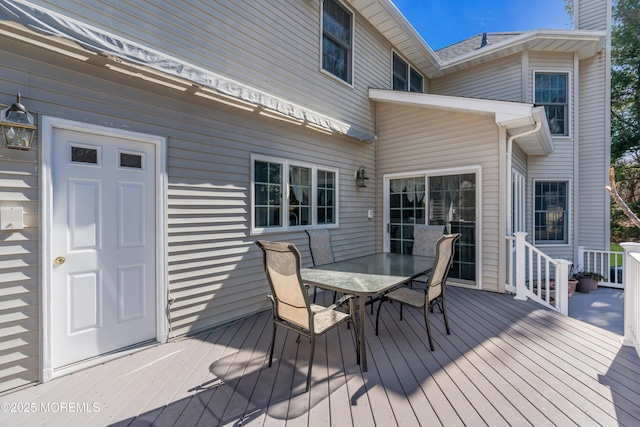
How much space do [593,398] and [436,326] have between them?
1.48 m

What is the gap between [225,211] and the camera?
12.2 feet

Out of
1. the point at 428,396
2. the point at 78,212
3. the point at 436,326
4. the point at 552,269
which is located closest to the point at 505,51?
the point at 552,269

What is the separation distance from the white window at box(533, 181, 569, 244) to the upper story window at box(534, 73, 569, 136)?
1.48 m

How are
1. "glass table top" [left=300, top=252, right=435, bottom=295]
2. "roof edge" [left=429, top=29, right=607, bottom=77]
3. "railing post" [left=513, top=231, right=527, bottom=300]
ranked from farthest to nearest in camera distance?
"roof edge" [left=429, top=29, right=607, bottom=77] → "railing post" [left=513, top=231, right=527, bottom=300] → "glass table top" [left=300, top=252, right=435, bottom=295]

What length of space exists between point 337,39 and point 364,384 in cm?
569

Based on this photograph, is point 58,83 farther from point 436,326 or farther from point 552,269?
point 552,269

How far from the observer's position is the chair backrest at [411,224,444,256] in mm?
4508

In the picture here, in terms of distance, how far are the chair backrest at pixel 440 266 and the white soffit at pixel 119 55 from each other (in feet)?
8.91

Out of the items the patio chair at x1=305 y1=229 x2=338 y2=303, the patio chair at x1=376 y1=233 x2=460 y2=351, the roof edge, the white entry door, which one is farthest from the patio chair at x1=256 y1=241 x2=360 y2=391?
the roof edge

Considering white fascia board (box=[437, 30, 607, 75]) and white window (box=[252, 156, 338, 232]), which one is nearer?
white window (box=[252, 156, 338, 232])

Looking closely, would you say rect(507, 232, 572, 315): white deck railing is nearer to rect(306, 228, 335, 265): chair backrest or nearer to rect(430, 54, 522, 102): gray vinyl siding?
rect(306, 228, 335, 265): chair backrest

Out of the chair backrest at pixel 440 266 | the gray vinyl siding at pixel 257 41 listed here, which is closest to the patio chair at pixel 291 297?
the chair backrest at pixel 440 266

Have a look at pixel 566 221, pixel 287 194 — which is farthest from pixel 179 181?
pixel 566 221

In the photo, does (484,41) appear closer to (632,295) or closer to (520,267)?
(520,267)
